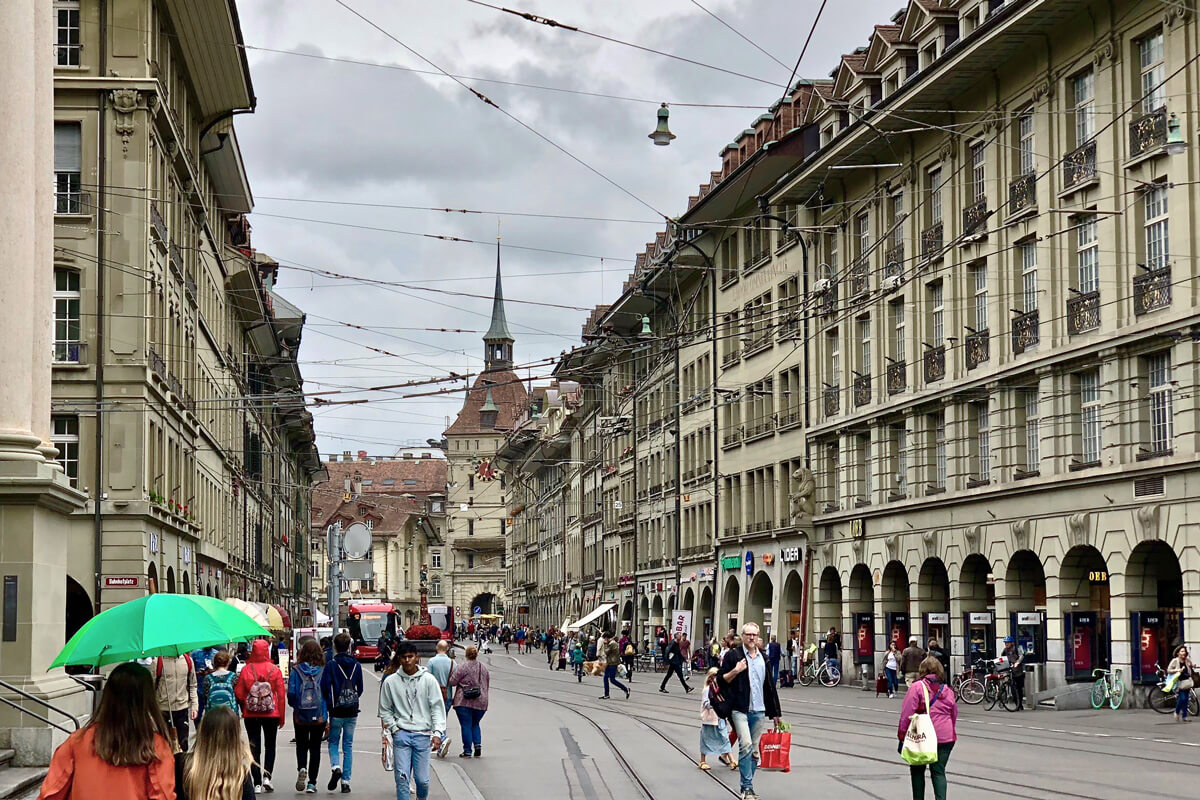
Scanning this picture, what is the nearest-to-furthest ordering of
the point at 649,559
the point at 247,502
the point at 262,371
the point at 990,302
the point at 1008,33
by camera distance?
the point at 1008,33
the point at 990,302
the point at 247,502
the point at 649,559
the point at 262,371

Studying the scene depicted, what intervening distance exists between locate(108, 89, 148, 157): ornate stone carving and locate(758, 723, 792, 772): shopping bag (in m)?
25.2

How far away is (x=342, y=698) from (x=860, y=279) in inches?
1339

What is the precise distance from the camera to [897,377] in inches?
1882

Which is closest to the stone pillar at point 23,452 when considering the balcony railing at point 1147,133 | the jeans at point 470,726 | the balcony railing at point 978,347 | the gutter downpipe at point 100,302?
the jeans at point 470,726

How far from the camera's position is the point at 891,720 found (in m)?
33.2

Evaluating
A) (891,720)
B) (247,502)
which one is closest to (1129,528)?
(891,720)

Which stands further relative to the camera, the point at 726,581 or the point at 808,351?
the point at 726,581

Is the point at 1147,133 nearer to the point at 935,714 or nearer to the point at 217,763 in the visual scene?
the point at 935,714

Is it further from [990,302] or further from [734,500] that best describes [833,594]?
[990,302]

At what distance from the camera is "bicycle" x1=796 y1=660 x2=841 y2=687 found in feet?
171

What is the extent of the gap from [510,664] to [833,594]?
31739 mm

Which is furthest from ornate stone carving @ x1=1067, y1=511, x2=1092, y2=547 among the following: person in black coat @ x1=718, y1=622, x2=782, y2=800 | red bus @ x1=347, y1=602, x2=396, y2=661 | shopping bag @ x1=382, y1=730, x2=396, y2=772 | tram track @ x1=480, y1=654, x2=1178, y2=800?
red bus @ x1=347, y1=602, x2=396, y2=661

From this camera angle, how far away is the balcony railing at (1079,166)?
36.4 m

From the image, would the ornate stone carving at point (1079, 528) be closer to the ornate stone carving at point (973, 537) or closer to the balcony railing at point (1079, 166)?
the ornate stone carving at point (973, 537)
